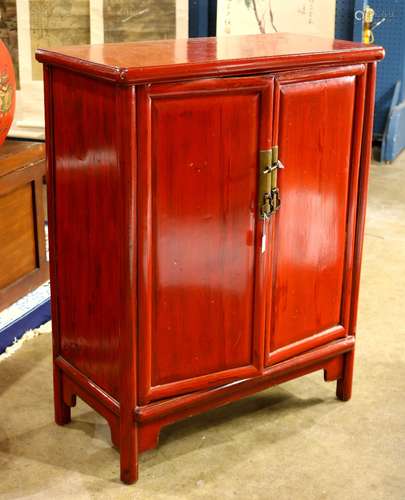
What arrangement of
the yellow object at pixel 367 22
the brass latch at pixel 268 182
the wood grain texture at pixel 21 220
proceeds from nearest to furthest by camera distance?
the brass latch at pixel 268 182
the wood grain texture at pixel 21 220
the yellow object at pixel 367 22

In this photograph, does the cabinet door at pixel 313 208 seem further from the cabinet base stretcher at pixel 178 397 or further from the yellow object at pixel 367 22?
the yellow object at pixel 367 22

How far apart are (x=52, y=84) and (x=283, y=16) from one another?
3.21 metres

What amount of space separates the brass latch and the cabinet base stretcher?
0.49 metres

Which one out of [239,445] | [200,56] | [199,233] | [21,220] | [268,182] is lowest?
[239,445]

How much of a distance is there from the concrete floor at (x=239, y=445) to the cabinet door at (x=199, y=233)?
0.24 meters

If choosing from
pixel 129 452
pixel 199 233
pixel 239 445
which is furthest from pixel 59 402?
pixel 199 233

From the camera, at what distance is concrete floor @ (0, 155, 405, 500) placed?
2258 millimetres

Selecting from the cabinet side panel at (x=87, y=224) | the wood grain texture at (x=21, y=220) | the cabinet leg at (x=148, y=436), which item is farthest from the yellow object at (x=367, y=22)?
the cabinet leg at (x=148, y=436)

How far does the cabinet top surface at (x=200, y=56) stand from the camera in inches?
76.1

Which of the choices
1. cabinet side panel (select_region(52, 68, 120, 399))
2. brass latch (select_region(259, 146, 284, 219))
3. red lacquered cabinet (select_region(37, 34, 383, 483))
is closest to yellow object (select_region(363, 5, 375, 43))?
red lacquered cabinet (select_region(37, 34, 383, 483))

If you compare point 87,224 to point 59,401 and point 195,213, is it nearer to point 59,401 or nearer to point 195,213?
point 195,213

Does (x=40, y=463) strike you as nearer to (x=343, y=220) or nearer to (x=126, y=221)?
(x=126, y=221)

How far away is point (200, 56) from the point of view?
6.88 feet

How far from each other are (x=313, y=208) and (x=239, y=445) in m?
0.71
